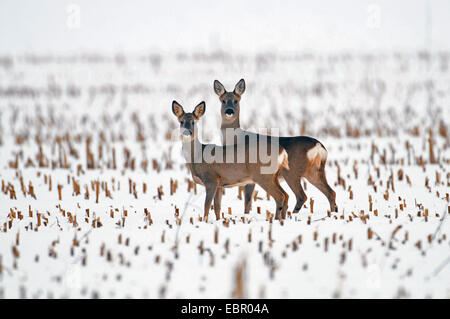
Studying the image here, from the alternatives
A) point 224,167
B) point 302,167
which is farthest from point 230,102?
point 302,167

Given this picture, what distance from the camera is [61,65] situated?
3303 cm

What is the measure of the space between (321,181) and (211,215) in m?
1.76

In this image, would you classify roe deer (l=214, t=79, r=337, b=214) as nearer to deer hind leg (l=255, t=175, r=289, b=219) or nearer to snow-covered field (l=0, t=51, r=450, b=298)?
snow-covered field (l=0, t=51, r=450, b=298)

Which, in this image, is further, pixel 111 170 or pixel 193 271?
pixel 111 170

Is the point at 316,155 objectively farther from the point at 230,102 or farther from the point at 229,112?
the point at 230,102

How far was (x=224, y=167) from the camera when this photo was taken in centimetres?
757

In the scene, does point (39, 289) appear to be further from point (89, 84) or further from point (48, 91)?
point (89, 84)

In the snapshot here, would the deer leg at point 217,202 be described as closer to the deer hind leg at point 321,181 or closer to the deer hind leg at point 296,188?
the deer hind leg at point 296,188

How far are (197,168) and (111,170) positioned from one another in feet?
15.1

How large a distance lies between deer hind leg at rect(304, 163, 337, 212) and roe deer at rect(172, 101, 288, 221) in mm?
527

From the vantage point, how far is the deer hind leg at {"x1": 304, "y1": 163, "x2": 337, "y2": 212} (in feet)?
25.7
